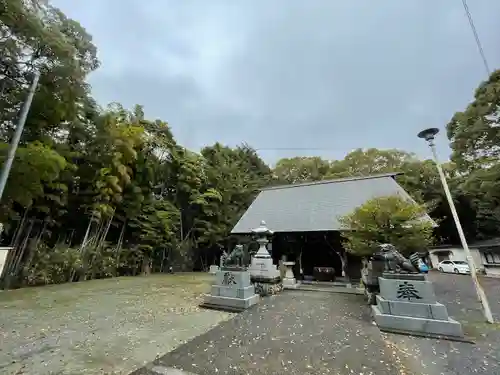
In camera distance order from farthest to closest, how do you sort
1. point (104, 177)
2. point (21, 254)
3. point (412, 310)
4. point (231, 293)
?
point (104, 177)
point (21, 254)
point (231, 293)
point (412, 310)

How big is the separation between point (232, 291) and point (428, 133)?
A: 5116 mm

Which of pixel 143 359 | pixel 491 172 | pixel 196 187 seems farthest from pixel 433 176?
pixel 143 359

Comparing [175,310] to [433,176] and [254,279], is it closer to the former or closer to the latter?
[254,279]

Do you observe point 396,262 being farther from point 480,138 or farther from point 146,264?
point 146,264

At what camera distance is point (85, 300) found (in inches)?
226

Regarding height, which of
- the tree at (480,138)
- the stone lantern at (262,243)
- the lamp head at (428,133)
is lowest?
the stone lantern at (262,243)

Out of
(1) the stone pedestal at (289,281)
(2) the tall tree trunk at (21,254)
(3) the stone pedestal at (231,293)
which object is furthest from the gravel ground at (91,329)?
(1) the stone pedestal at (289,281)

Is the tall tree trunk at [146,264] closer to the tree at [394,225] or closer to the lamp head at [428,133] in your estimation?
the tree at [394,225]

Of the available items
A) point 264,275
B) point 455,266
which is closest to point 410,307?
point 264,275

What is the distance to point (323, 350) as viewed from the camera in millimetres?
3002

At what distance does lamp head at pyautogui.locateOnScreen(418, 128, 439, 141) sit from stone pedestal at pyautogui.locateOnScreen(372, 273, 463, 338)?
8.48ft

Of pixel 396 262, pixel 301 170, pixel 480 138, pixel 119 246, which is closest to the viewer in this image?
pixel 396 262

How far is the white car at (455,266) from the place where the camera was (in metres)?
14.0

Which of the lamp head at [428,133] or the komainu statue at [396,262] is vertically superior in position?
the lamp head at [428,133]
